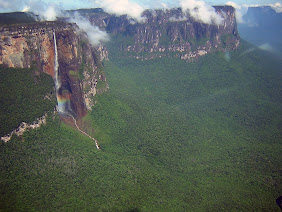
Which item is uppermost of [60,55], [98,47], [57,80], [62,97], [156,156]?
[60,55]

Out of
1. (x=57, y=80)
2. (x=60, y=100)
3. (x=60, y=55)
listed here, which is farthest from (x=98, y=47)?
(x=60, y=100)

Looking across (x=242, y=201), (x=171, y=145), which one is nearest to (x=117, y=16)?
(x=171, y=145)

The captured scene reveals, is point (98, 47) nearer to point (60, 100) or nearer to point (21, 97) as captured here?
point (60, 100)

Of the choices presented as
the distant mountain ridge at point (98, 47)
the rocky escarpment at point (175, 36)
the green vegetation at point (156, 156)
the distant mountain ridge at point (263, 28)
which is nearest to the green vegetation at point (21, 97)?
the distant mountain ridge at point (98, 47)

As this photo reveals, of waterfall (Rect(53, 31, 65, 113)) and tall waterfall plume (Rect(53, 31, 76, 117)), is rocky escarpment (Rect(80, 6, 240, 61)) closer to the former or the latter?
tall waterfall plume (Rect(53, 31, 76, 117))

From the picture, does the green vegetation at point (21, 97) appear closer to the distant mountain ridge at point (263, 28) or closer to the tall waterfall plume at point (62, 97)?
the tall waterfall plume at point (62, 97)

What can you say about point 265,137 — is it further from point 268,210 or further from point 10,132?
point 10,132

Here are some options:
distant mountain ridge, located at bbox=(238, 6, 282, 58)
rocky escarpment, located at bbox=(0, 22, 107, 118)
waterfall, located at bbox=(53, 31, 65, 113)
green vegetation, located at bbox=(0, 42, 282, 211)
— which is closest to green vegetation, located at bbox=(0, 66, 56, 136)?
rocky escarpment, located at bbox=(0, 22, 107, 118)
